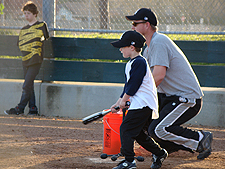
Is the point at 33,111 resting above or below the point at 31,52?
below

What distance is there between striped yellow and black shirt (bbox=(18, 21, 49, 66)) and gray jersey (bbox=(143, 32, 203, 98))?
346cm

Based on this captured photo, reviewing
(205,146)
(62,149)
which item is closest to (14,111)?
(62,149)

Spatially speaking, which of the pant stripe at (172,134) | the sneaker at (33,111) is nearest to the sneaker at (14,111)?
the sneaker at (33,111)

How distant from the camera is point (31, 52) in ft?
21.5

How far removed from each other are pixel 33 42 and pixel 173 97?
383cm

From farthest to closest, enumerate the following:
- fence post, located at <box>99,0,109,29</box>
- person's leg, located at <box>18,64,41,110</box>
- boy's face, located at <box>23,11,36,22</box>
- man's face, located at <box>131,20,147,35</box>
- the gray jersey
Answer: fence post, located at <box>99,0,109,29</box> → boy's face, located at <box>23,11,36,22</box> → person's leg, located at <box>18,64,41,110</box> → man's face, located at <box>131,20,147,35</box> → the gray jersey

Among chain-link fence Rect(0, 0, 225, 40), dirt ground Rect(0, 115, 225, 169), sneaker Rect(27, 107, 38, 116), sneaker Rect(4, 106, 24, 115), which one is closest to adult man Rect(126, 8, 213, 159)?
dirt ground Rect(0, 115, 225, 169)

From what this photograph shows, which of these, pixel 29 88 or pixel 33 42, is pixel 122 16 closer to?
pixel 33 42

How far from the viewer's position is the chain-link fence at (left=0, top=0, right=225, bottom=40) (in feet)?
21.6

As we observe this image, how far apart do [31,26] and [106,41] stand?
61.4 inches

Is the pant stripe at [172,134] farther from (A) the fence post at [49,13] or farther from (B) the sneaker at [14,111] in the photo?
(A) the fence post at [49,13]

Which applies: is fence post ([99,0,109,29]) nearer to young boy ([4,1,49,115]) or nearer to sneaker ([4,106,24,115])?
young boy ([4,1,49,115])

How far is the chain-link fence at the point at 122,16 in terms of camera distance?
21.6 ft

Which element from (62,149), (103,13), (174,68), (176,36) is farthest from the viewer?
(103,13)
